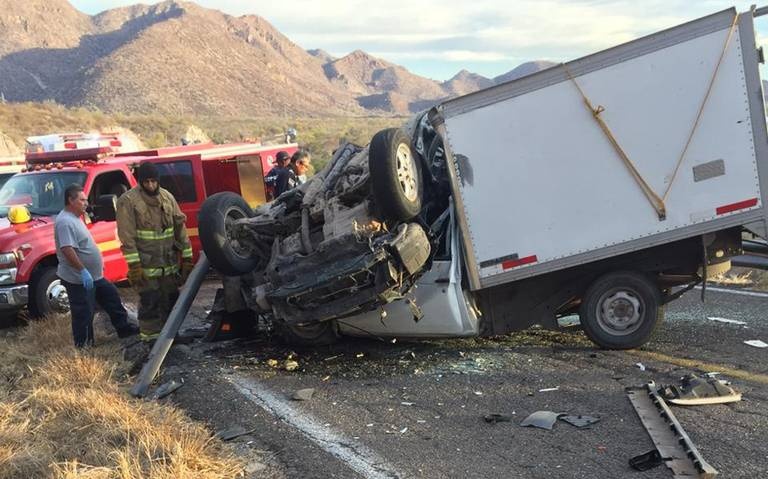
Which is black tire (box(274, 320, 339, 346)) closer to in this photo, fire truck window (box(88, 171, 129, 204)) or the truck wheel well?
the truck wheel well

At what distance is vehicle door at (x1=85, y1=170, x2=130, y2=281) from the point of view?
9000mm

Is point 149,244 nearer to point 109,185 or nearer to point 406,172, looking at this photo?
point 406,172

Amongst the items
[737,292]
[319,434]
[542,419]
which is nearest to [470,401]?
[542,419]

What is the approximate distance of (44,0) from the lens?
80625 mm

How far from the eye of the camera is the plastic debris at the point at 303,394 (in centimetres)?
535

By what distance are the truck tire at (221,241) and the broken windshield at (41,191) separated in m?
Result: 3.55

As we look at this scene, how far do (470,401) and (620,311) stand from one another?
181 cm

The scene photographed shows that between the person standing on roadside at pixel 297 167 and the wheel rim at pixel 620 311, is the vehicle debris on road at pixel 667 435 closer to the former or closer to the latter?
the wheel rim at pixel 620 311

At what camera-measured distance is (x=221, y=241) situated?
6.25 meters

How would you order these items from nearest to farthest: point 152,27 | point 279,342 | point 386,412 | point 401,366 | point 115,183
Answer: point 386,412 → point 401,366 → point 279,342 → point 115,183 → point 152,27

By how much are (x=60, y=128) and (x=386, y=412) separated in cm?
3235

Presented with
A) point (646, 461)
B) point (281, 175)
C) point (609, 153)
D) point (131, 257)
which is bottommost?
point (646, 461)

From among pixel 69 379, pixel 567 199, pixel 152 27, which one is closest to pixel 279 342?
pixel 69 379

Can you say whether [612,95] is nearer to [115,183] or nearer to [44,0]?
[115,183]
